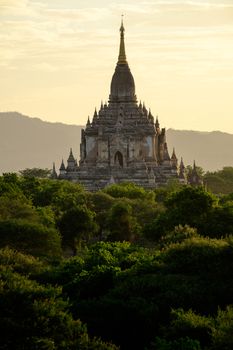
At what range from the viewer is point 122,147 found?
120m

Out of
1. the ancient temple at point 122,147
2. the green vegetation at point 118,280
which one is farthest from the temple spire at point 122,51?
the green vegetation at point 118,280

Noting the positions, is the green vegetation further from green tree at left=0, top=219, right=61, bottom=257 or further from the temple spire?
the temple spire

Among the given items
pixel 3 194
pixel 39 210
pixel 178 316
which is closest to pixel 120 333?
pixel 178 316

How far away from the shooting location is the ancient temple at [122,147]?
4577 inches

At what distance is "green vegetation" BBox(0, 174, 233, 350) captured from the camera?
3475cm

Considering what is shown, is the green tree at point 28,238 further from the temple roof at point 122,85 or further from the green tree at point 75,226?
the temple roof at point 122,85

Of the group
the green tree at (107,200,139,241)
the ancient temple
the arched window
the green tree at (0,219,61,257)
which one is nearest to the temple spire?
the ancient temple

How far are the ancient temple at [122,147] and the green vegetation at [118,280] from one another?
39515mm

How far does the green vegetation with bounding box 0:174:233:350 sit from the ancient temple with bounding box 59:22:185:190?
130ft

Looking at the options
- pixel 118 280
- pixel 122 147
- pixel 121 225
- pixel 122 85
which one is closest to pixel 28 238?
pixel 121 225

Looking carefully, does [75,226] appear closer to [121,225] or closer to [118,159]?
[121,225]

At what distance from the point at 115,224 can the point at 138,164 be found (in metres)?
45.1

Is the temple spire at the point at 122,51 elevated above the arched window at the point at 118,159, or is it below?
above

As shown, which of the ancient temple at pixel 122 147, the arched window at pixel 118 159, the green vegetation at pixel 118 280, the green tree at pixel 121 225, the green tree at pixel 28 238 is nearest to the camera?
the green vegetation at pixel 118 280
